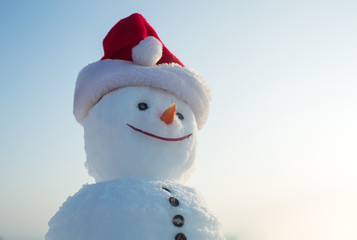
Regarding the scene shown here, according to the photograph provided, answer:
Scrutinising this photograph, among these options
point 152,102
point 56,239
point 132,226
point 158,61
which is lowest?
point 56,239

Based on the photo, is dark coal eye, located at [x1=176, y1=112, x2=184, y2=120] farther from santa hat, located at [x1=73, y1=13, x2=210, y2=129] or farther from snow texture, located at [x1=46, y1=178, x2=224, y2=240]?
snow texture, located at [x1=46, y1=178, x2=224, y2=240]

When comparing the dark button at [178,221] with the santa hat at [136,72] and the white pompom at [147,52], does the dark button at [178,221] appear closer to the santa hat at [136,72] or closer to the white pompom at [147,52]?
the santa hat at [136,72]

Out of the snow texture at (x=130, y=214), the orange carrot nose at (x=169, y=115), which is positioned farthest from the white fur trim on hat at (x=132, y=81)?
the snow texture at (x=130, y=214)

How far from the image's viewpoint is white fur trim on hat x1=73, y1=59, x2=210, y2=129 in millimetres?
2178

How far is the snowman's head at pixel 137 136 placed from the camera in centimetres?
203

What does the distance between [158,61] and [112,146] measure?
71cm

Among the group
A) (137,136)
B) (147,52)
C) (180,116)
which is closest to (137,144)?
(137,136)

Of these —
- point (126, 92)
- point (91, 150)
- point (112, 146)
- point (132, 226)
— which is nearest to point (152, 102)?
point (126, 92)

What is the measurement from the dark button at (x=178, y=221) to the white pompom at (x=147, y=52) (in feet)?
3.37

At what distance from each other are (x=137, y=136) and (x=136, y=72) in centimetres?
42

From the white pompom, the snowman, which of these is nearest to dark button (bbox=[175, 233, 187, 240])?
the snowman

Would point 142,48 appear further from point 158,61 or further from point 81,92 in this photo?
point 81,92

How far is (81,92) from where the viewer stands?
91.6 inches

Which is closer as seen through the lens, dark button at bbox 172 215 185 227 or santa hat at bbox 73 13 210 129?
dark button at bbox 172 215 185 227
